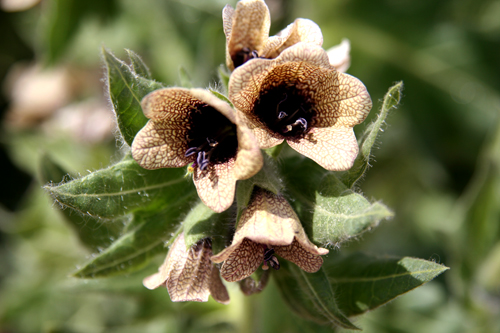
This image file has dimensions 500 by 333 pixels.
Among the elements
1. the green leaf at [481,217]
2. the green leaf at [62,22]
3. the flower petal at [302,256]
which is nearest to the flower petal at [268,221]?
the flower petal at [302,256]

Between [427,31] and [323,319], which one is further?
[427,31]

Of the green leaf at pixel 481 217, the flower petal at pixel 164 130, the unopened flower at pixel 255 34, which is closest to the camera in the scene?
the flower petal at pixel 164 130

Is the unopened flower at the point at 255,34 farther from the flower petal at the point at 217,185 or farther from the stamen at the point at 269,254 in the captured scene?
the stamen at the point at 269,254

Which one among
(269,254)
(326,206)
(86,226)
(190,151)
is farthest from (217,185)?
(86,226)

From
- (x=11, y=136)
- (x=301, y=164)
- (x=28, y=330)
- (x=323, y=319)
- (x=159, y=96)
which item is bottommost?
(x=28, y=330)

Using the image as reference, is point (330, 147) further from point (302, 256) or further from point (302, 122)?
point (302, 256)


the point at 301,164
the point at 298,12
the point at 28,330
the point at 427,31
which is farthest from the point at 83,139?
the point at 427,31

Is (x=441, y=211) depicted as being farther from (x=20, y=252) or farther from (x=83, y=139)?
(x=20, y=252)
